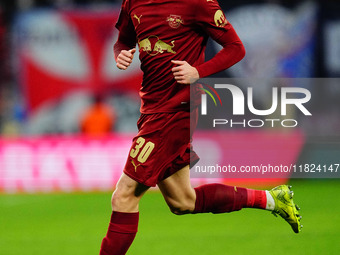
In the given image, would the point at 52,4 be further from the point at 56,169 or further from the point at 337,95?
the point at 337,95

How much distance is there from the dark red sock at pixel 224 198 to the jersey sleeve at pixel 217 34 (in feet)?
2.47

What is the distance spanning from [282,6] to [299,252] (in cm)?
474

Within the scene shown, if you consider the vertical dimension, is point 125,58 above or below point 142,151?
above

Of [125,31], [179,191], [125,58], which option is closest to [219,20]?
[125,58]

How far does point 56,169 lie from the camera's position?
8023 millimetres

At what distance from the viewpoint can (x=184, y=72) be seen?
3457 millimetres

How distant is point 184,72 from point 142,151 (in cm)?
47

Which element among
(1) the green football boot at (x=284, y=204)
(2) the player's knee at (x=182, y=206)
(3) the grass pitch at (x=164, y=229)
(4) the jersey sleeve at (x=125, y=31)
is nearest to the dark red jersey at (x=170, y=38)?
(4) the jersey sleeve at (x=125, y=31)

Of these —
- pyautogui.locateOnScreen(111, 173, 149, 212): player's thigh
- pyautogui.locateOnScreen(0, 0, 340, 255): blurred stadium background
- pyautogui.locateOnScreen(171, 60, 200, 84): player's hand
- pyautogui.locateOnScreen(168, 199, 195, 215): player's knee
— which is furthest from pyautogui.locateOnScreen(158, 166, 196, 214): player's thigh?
pyautogui.locateOnScreen(0, 0, 340, 255): blurred stadium background

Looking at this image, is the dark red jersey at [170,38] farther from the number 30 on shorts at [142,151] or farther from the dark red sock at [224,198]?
the dark red sock at [224,198]

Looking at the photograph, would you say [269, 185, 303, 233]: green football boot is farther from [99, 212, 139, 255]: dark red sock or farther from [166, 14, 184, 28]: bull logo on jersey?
[166, 14, 184, 28]: bull logo on jersey

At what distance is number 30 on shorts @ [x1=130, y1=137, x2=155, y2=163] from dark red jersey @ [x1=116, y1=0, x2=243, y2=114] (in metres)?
0.19

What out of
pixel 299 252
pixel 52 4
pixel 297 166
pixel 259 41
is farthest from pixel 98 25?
pixel 299 252

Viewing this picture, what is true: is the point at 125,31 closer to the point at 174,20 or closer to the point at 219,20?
the point at 174,20
